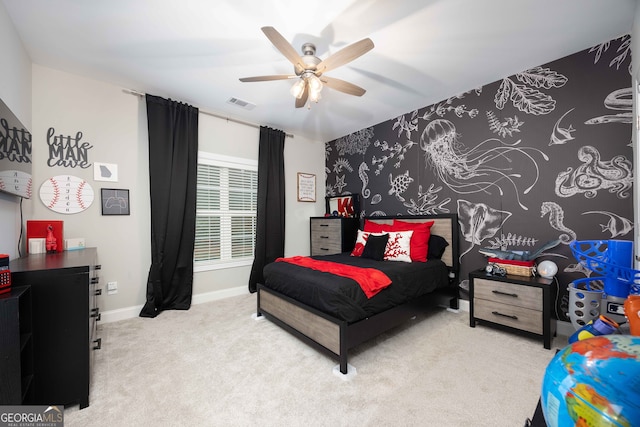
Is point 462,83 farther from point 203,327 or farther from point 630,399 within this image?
point 203,327

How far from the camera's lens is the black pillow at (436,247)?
315cm

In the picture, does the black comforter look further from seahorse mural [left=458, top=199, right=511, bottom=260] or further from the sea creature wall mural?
the sea creature wall mural

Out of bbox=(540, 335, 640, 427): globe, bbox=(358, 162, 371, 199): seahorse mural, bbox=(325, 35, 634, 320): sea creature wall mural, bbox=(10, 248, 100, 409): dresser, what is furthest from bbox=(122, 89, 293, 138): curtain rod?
bbox=(540, 335, 640, 427): globe

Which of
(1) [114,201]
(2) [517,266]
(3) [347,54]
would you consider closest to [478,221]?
(2) [517,266]

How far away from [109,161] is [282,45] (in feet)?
7.77

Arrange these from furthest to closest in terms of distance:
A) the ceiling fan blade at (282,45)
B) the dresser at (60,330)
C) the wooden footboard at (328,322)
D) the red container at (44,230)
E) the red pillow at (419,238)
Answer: the red pillow at (419,238) → the red container at (44,230) → the wooden footboard at (328,322) → the ceiling fan blade at (282,45) → the dresser at (60,330)


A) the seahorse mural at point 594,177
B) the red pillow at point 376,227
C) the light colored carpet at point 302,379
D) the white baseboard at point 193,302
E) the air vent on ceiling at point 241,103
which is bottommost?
the light colored carpet at point 302,379

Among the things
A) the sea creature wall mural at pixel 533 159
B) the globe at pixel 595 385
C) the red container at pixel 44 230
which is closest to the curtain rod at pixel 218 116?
the red container at pixel 44 230

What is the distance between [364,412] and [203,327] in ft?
6.07

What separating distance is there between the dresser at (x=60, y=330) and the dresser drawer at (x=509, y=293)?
318cm

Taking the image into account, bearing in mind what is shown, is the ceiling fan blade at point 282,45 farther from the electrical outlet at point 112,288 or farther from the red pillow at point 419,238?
the electrical outlet at point 112,288

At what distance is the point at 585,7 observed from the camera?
1873 mm

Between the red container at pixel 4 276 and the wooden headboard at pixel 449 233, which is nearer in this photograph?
the red container at pixel 4 276

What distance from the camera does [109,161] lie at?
2836mm
